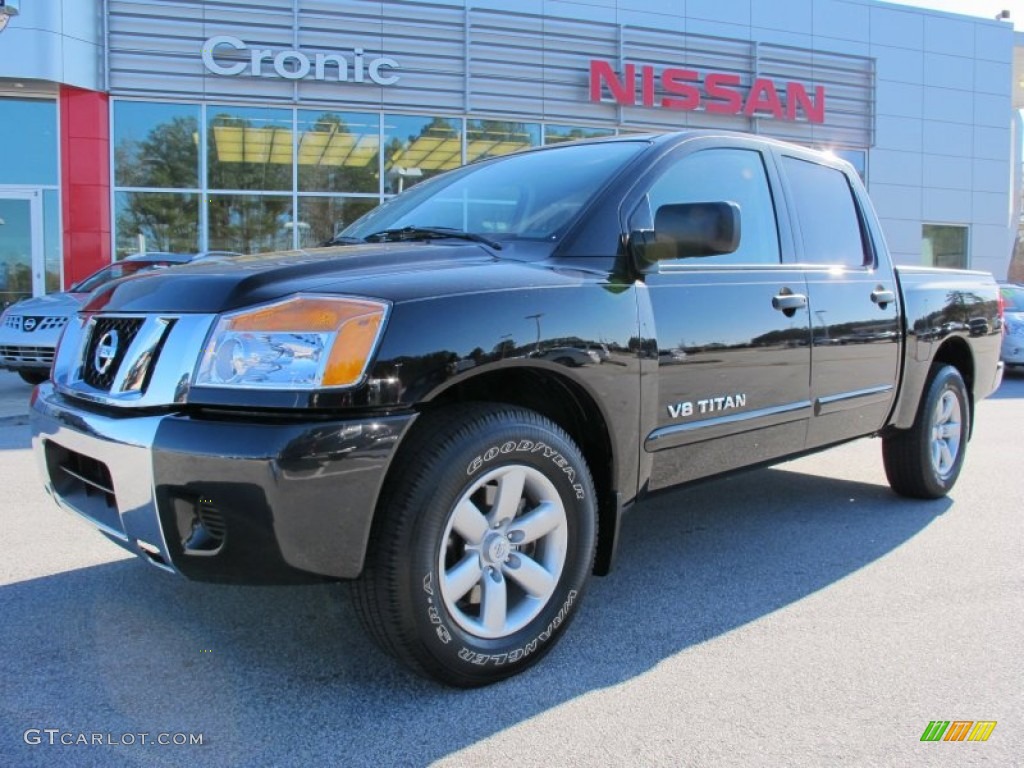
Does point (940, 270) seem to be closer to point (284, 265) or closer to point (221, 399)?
point (284, 265)

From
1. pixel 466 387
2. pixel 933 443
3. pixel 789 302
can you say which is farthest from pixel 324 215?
pixel 466 387

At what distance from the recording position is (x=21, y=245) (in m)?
14.1

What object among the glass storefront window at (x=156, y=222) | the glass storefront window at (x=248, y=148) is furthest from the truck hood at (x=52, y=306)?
the glass storefront window at (x=248, y=148)

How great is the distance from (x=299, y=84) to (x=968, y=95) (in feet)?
52.0

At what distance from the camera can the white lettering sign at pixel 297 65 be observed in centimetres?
1408

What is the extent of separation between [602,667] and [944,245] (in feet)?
69.3

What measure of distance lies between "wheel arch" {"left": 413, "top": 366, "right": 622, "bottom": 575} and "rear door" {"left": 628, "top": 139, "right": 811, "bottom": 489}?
0.61 feet

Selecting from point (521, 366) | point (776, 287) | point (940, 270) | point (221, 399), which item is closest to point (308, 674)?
point (221, 399)

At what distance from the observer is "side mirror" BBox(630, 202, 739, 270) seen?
9.46 ft

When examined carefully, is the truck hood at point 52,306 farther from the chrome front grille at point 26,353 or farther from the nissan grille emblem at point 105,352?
the nissan grille emblem at point 105,352

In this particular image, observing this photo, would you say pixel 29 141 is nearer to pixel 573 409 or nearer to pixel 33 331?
pixel 33 331

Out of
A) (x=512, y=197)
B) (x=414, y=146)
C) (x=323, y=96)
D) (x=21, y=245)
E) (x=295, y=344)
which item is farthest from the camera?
(x=414, y=146)

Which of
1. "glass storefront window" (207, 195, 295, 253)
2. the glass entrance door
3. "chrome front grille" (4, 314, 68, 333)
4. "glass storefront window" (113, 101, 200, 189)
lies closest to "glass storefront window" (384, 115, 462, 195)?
"glass storefront window" (207, 195, 295, 253)

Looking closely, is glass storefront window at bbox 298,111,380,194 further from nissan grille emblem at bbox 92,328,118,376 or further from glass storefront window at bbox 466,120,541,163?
nissan grille emblem at bbox 92,328,118,376
